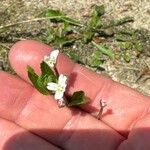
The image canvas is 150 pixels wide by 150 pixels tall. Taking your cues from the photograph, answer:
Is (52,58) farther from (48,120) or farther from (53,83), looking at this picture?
(48,120)

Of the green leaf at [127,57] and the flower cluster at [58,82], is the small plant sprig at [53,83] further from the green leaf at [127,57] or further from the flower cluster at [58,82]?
the green leaf at [127,57]

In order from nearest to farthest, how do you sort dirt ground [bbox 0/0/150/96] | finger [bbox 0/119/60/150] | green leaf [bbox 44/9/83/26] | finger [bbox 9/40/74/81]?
1. finger [bbox 0/119/60/150]
2. finger [bbox 9/40/74/81]
3. dirt ground [bbox 0/0/150/96]
4. green leaf [bbox 44/9/83/26]

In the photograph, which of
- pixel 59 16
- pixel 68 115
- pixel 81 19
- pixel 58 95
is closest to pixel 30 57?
pixel 58 95

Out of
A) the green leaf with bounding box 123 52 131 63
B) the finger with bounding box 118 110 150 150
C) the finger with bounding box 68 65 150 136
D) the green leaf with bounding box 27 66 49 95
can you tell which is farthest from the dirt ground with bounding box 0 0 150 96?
the green leaf with bounding box 27 66 49 95

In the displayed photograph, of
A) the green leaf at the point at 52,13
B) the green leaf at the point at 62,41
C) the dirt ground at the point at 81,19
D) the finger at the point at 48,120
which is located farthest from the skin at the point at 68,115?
the green leaf at the point at 52,13

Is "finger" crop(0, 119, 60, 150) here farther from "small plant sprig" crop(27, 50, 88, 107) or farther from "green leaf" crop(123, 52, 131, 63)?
"green leaf" crop(123, 52, 131, 63)

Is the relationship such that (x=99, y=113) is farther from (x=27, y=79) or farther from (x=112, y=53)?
(x=112, y=53)
